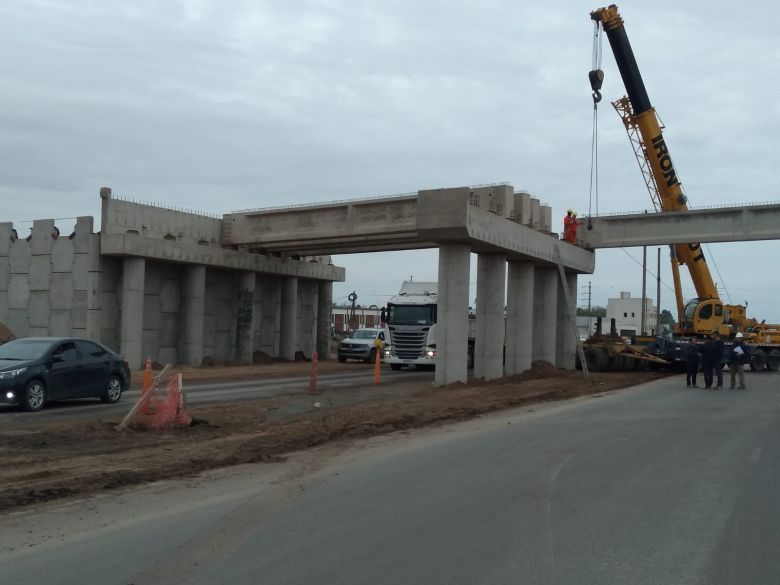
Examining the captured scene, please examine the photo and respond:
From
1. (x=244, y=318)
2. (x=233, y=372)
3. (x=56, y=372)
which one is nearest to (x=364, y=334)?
(x=244, y=318)

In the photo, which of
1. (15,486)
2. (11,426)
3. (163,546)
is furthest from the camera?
(11,426)

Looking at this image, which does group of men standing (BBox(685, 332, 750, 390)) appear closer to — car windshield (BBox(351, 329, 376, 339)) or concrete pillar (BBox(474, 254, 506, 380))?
concrete pillar (BBox(474, 254, 506, 380))

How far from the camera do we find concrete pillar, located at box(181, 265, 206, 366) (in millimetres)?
36094

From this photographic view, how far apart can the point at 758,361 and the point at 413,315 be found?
18.2 meters

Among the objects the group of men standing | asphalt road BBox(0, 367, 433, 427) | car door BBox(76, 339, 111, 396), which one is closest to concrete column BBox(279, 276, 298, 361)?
asphalt road BBox(0, 367, 433, 427)

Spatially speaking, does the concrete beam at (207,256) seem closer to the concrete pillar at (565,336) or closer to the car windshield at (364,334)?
the car windshield at (364,334)

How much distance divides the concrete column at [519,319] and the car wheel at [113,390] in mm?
16023

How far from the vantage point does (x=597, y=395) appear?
78.4 feet

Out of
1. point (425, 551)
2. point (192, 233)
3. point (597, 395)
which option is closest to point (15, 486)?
point (425, 551)

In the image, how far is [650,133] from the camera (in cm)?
3612

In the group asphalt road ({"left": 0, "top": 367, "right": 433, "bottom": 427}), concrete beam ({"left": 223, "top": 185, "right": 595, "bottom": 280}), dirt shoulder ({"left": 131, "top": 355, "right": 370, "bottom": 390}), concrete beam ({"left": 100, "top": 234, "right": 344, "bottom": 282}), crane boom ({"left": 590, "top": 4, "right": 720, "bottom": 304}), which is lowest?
dirt shoulder ({"left": 131, "top": 355, "right": 370, "bottom": 390})

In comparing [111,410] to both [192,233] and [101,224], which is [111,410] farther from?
[192,233]

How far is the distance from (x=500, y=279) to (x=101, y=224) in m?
16.0

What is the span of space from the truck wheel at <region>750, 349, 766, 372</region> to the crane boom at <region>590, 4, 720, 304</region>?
4.58m
